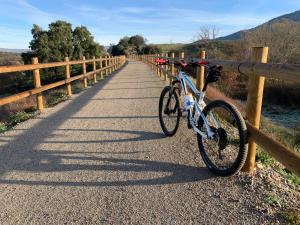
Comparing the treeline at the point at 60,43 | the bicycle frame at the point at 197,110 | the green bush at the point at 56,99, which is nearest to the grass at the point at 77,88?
the green bush at the point at 56,99

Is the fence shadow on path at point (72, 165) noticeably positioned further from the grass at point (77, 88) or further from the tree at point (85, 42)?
the tree at point (85, 42)

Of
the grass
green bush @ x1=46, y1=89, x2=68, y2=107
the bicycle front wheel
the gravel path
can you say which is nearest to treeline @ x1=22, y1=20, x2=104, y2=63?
the grass

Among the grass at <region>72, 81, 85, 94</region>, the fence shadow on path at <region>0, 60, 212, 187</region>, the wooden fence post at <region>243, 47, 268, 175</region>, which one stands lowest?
the grass at <region>72, 81, 85, 94</region>

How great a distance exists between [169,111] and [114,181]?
2.00m

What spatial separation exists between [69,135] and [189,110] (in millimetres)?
2329

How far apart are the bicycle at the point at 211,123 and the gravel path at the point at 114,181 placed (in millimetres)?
181

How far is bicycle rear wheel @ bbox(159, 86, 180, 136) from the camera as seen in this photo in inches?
191

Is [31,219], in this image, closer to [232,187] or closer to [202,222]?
[202,222]

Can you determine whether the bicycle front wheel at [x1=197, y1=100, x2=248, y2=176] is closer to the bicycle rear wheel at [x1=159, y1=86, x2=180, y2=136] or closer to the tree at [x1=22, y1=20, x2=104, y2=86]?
the bicycle rear wheel at [x1=159, y1=86, x2=180, y2=136]

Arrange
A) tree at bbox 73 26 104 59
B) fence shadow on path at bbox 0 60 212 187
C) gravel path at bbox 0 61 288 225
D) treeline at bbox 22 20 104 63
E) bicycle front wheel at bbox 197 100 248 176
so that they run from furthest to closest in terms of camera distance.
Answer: tree at bbox 73 26 104 59
treeline at bbox 22 20 104 63
fence shadow on path at bbox 0 60 212 187
bicycle front wheel at bbox 197 100 248 176
gravel path at bbox 0 61 288 225

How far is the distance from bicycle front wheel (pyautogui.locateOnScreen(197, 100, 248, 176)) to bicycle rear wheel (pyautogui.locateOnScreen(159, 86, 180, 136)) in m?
1.01

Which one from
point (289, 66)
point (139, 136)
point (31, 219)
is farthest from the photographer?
point (139, 136)

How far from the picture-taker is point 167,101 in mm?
5176

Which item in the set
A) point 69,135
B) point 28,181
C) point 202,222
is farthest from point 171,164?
point 69,135
